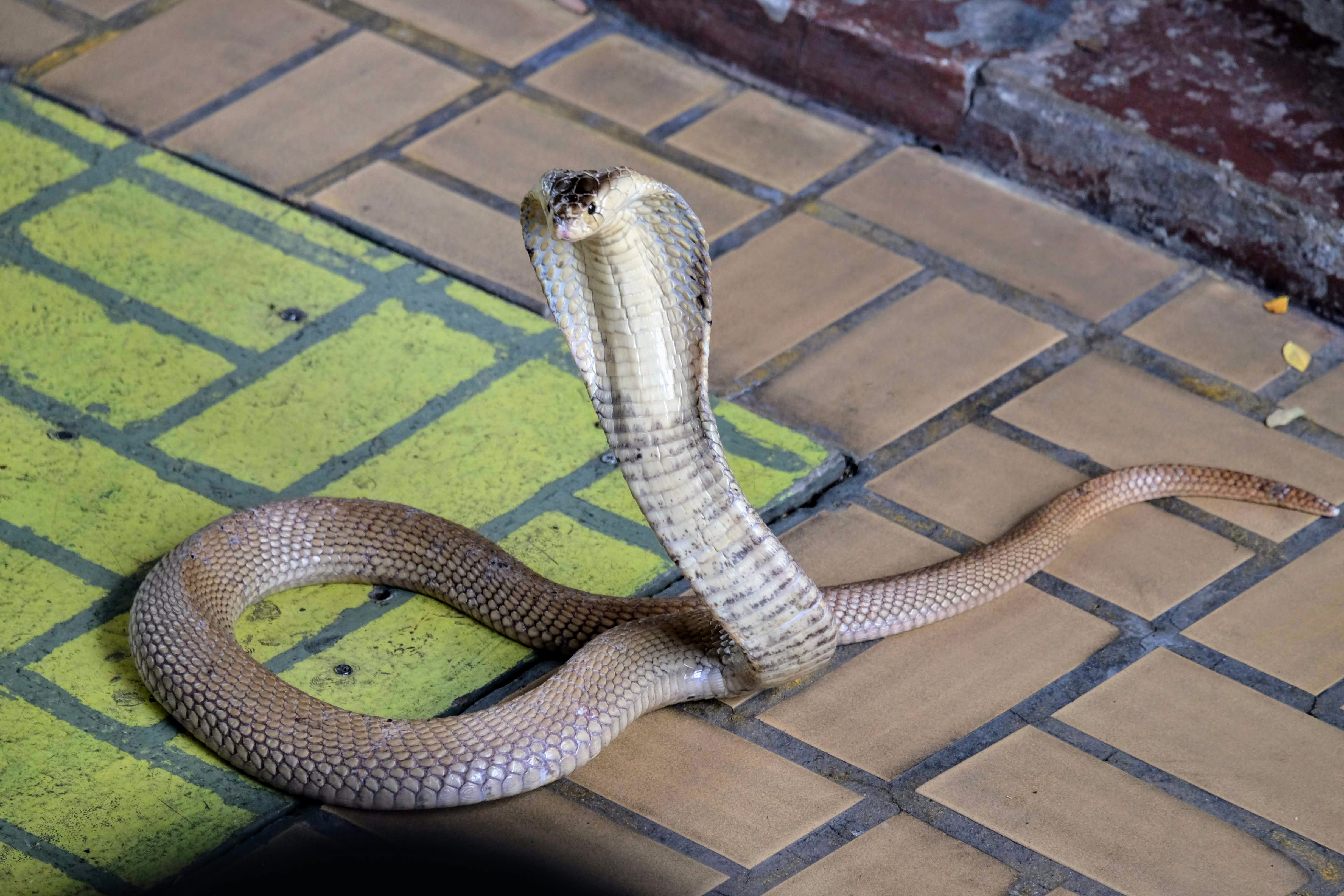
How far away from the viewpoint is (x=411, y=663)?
2.63 metres

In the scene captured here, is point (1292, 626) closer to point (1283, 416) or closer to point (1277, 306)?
point (1283, 416)

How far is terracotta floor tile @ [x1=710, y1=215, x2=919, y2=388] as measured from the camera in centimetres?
330

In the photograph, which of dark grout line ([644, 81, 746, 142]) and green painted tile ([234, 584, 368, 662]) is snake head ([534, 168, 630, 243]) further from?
dark grout line ([644, 81, 746, 142])

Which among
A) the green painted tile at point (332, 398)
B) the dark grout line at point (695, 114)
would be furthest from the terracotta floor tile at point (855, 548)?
the dark grout line at point (695, 114)

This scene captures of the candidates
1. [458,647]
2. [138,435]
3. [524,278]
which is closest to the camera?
[458,647]

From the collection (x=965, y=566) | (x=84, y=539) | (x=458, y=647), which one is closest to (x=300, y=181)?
(x=84, y=539)

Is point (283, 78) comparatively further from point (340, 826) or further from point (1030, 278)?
point (340, 826)

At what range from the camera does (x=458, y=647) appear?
266 cm

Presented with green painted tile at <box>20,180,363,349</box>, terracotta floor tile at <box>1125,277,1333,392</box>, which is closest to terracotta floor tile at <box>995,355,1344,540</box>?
terracotta floor tile at <box>1125,277,1333,392</box>

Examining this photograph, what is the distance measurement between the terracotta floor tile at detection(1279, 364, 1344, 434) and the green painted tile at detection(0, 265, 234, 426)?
76.2 inches

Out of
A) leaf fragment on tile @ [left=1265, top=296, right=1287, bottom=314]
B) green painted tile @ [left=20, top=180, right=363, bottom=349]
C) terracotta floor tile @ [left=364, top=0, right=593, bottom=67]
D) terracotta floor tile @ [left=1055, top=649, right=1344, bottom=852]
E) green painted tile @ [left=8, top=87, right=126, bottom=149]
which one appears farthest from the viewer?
terracotta floor tile @ [left=364, top=0, right=593, bottom=67]

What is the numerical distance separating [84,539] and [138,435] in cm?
27

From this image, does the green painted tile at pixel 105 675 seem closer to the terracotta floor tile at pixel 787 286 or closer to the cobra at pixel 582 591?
the cobra at pixel 582 591

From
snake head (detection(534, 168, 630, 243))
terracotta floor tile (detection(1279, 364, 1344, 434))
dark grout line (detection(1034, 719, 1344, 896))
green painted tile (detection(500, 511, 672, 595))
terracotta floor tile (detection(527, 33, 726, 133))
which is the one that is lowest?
green painted tile (detection(500, 511, 672, 595))
